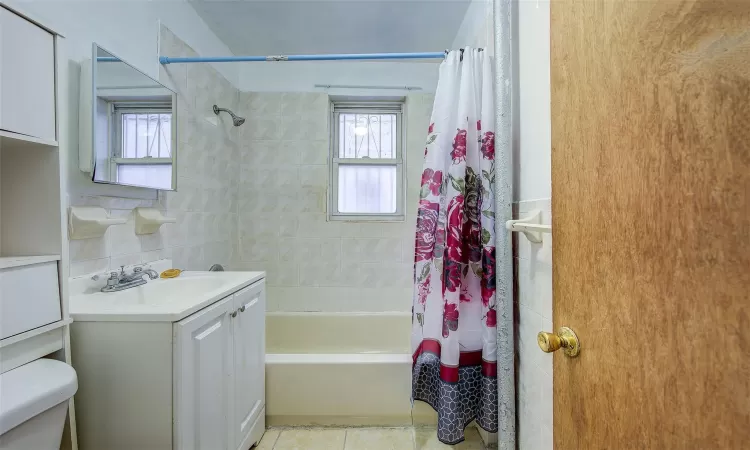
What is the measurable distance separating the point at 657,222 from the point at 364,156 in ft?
8.24

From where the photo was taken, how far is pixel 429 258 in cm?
147

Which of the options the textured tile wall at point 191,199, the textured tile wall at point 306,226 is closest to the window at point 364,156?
the textured tile wall at point 306,226

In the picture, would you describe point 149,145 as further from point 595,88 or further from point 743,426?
point 743,426

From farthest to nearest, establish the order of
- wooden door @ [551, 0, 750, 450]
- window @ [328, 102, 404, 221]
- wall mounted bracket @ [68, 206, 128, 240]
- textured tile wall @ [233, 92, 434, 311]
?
window @ [328, 102, 404, 221], textured tile wall @ [233, 92, 434, 311], wall mounted bracket @ [68, 206, 128, 240], wooden door @ [551, 0, 750, 450]

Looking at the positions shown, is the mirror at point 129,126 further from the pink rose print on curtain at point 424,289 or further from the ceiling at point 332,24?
the pink rose print on curtain at point 424,289

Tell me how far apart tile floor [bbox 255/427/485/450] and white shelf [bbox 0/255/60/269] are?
1291mm

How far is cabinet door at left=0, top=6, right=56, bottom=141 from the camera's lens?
29.9 inches

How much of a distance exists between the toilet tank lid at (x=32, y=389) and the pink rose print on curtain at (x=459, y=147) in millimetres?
1446

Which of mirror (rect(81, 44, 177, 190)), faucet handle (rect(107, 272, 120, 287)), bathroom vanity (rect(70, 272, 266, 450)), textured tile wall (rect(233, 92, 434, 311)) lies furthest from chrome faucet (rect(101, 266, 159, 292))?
textured tile wall (rect(233, 92, 434, 311))

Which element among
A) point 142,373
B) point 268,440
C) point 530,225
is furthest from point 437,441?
point 142,373

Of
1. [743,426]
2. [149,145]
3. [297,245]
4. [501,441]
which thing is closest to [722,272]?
[743,426]

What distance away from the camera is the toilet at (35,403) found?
0.67 meters

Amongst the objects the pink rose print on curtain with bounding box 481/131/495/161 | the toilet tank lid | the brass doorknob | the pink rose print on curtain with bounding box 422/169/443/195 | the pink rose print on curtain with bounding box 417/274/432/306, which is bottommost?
the toilet tank lid

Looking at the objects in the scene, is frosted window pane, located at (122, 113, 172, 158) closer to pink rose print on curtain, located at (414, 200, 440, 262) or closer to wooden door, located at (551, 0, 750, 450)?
pink rose print on curtain, located at (414, 200, 440, 262)
